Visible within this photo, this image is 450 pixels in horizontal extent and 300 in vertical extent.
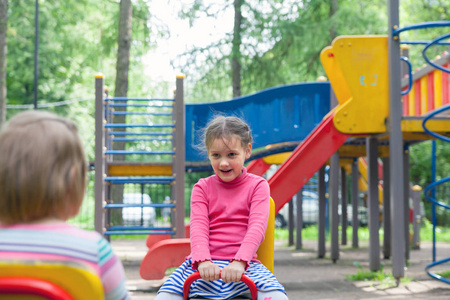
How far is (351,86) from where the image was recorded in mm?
5953

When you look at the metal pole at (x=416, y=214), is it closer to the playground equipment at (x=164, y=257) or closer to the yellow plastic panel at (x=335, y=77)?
the yellow plastic panel at (x=335, y=77)

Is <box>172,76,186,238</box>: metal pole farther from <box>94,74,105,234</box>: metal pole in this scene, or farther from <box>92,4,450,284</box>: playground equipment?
<box>94,74,105,234</box>: metal pole

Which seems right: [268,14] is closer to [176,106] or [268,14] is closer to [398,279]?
[176,106]

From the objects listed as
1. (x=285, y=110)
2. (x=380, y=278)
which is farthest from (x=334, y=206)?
(x=380, y=278)

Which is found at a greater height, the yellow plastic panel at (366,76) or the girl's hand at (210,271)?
the yellow plastic panel at (366,76)

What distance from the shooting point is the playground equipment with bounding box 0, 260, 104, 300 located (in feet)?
4.09

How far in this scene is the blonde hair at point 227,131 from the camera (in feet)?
9.05

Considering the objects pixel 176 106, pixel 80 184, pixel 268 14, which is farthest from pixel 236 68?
pixel 80 184

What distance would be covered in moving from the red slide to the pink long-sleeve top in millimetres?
3273

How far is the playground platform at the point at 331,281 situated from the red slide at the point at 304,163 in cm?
92

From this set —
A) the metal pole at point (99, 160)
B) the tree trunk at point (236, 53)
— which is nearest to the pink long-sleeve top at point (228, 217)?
the metal pole at point (99, 160)

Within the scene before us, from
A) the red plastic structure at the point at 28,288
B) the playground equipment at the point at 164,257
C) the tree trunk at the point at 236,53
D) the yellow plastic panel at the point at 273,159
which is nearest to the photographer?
the red plastic structure at the point at 28,288

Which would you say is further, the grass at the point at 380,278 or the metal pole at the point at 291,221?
the metal pole at the point at 291,221

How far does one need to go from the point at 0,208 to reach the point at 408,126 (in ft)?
16.1
